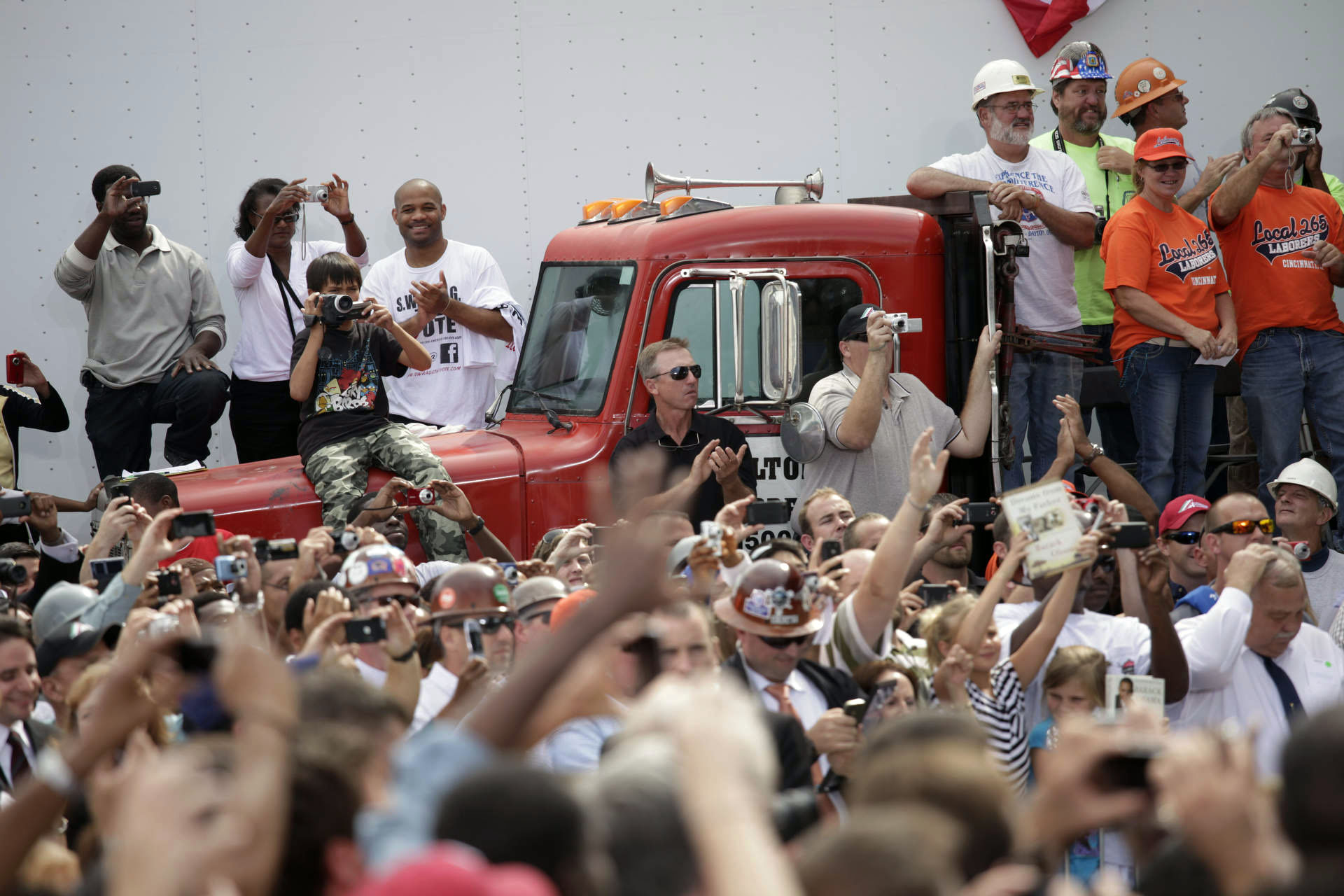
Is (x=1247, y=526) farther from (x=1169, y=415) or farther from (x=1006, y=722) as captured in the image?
(x=1006, y=722)

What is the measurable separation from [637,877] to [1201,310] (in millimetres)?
6096

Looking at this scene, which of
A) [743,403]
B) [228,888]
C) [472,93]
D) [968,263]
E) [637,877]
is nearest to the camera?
[228,888]

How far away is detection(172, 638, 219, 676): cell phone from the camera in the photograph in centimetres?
249

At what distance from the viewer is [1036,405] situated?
24.7 feet

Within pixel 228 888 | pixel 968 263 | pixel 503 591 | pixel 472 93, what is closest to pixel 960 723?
pixel 228 888

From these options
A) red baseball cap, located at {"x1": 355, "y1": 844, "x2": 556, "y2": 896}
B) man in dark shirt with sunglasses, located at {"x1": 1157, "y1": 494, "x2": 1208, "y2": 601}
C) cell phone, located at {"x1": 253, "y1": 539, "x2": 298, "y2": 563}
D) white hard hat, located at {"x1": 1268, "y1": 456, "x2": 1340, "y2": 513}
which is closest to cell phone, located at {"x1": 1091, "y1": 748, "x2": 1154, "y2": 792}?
red baseball cap, located at {"x1": 355, "y1": 844, "x2": 556, "y2": 896}

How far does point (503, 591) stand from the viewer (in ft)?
14.2

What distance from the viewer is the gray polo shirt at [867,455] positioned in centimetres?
684

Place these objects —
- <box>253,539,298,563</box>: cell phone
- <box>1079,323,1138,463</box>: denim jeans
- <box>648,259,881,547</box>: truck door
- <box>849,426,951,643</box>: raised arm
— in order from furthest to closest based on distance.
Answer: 1. <box>1079,323,1138,463</box>: denim jeans
2. <box>648,259,881,547</box>: truck door
3. <box>253,539,298,563</box>: cell phone
4. <box>849,426,951,643</box>: raised arm

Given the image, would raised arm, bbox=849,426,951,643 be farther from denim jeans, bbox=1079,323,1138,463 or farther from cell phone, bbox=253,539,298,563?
denim jeans, bbox=1079,323,1138,463

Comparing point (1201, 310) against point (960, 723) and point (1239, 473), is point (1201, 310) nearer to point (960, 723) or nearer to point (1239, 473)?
→ point (1239, 473)

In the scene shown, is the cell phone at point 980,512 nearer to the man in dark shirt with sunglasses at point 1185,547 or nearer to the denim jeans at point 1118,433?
the man in dark shirt with sunglasses at point 1185,547

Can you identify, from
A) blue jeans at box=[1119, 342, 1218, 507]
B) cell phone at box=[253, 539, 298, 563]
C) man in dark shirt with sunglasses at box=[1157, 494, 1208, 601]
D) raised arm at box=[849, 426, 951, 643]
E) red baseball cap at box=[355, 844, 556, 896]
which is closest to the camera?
red baseball cap at box=[355, 844, 556, 896]

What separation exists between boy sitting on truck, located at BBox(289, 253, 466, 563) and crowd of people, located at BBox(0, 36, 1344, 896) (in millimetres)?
16
